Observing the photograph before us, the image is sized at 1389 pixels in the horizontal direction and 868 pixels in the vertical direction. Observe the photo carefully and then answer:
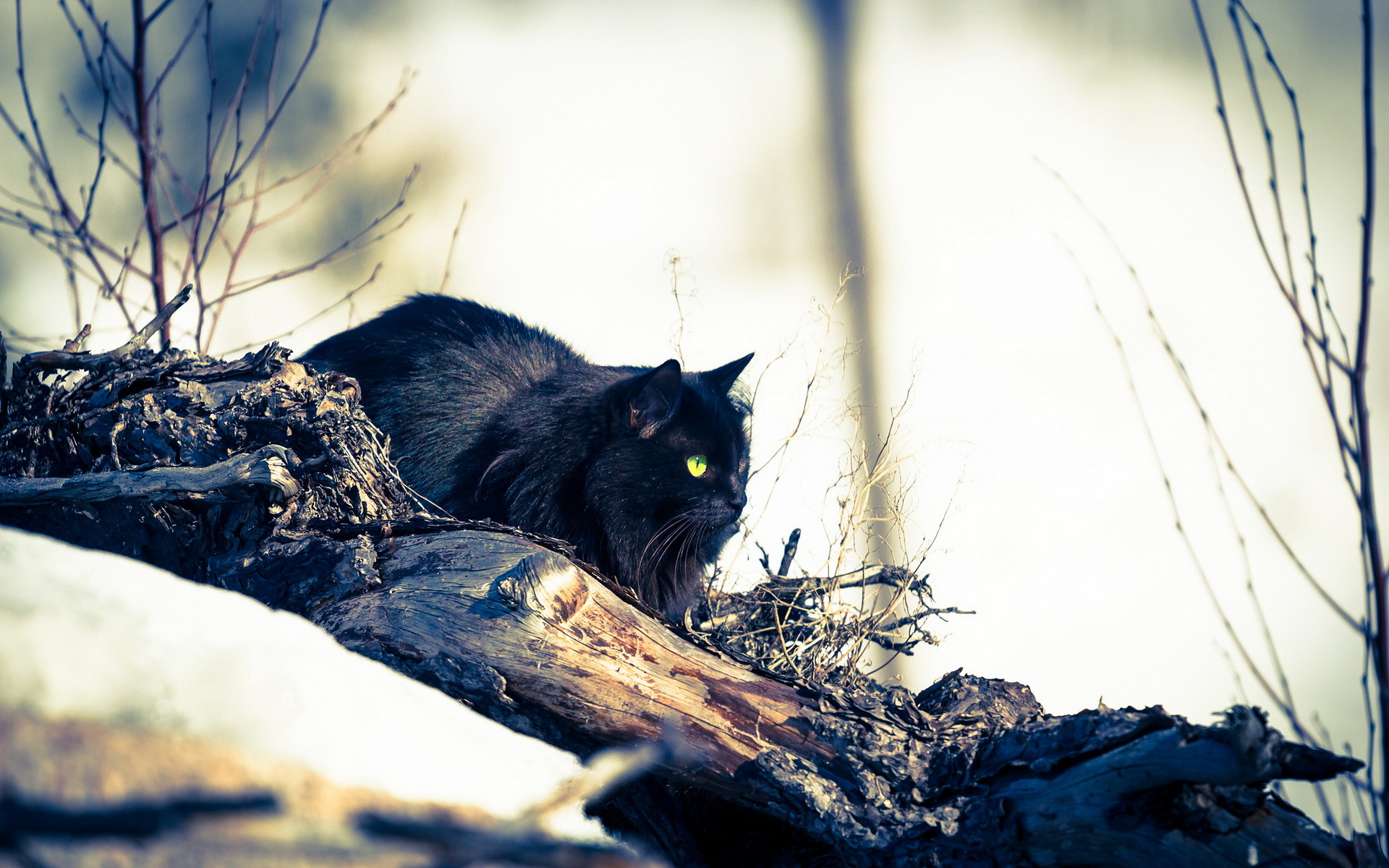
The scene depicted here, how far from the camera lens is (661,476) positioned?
215cm

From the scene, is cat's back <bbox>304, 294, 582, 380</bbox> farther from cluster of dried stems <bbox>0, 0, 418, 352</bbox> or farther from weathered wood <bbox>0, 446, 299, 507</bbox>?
weathered wood <bbox>0, 446, 299, 507</bbox>

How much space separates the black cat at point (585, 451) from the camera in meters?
2.10

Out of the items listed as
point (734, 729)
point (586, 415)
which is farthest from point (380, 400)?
point (734, 729)

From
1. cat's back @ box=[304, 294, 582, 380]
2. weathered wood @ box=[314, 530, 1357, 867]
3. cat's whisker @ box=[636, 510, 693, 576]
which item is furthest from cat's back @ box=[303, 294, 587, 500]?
weathered wood @ box=[314, 530, 1357, 867]

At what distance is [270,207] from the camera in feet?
10.4

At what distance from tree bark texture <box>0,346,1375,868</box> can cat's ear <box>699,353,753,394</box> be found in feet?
2.90

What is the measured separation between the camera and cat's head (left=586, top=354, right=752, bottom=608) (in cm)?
212

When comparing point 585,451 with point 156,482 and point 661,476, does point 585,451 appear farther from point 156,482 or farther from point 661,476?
point 156,482

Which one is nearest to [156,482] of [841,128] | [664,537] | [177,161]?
Answer: [664,537]

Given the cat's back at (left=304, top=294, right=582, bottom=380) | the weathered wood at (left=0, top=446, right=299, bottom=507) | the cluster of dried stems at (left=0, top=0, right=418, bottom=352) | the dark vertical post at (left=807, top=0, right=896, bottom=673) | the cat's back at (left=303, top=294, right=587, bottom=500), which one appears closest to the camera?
the weathered wood at (left=0, top=446, right=299, bottom=507)

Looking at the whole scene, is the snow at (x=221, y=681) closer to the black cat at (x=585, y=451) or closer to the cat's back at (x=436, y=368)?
the black cat at (x=585, y=451)

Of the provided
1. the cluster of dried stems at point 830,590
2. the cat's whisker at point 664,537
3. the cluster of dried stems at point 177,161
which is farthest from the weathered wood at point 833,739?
the cluster of dried stems at point 177,161

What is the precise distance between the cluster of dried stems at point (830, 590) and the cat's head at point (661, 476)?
184 millimetres

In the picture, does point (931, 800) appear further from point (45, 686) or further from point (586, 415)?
point (586, 415)
